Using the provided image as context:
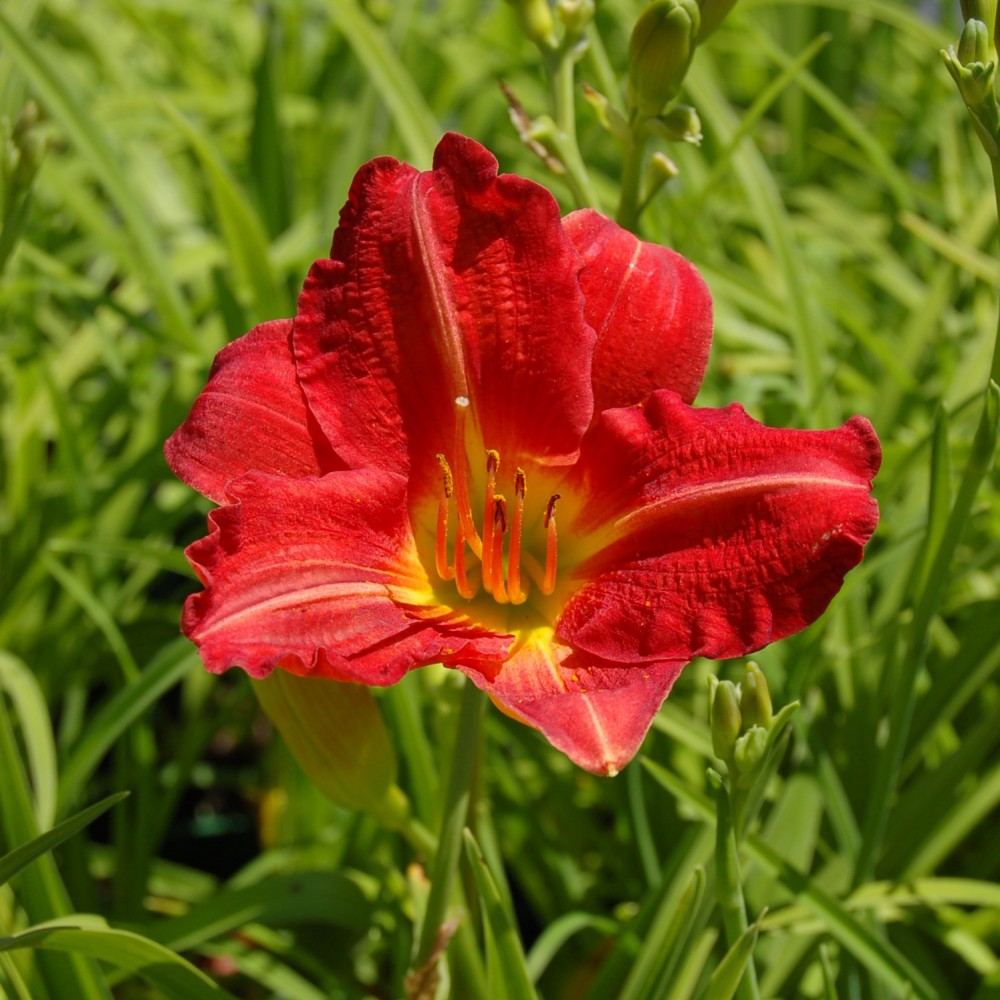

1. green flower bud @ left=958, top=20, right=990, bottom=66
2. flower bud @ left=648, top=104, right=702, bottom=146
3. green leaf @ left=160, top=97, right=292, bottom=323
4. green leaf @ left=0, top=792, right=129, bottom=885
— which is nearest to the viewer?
green leaf @ left=0, top=792, right=129, bottom=885

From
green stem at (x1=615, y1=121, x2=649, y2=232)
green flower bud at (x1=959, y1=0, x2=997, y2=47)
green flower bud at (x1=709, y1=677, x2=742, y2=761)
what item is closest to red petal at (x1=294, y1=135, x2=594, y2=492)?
green stem at (x1=615, y1=121, x2=649, y2=232)

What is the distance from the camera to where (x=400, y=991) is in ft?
3.80

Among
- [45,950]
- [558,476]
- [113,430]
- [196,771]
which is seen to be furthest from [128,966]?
[113,430]

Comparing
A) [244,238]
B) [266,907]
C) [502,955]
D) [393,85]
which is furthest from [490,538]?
[393,85]

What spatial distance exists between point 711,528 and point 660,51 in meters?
0.38

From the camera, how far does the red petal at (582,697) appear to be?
0.70 meters

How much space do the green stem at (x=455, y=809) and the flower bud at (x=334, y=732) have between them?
89mm

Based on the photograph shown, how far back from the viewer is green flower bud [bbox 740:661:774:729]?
78 cm

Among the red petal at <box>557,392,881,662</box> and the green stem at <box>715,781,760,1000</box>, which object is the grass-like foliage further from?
the red petal at <box>557,392,881,662</box>

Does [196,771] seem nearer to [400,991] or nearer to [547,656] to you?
[400,991]

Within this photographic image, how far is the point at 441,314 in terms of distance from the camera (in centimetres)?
89

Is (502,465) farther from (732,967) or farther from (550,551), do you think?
(732,967)

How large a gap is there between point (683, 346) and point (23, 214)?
60cm

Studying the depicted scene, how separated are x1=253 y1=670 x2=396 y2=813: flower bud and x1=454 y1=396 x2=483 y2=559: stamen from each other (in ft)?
0.48
